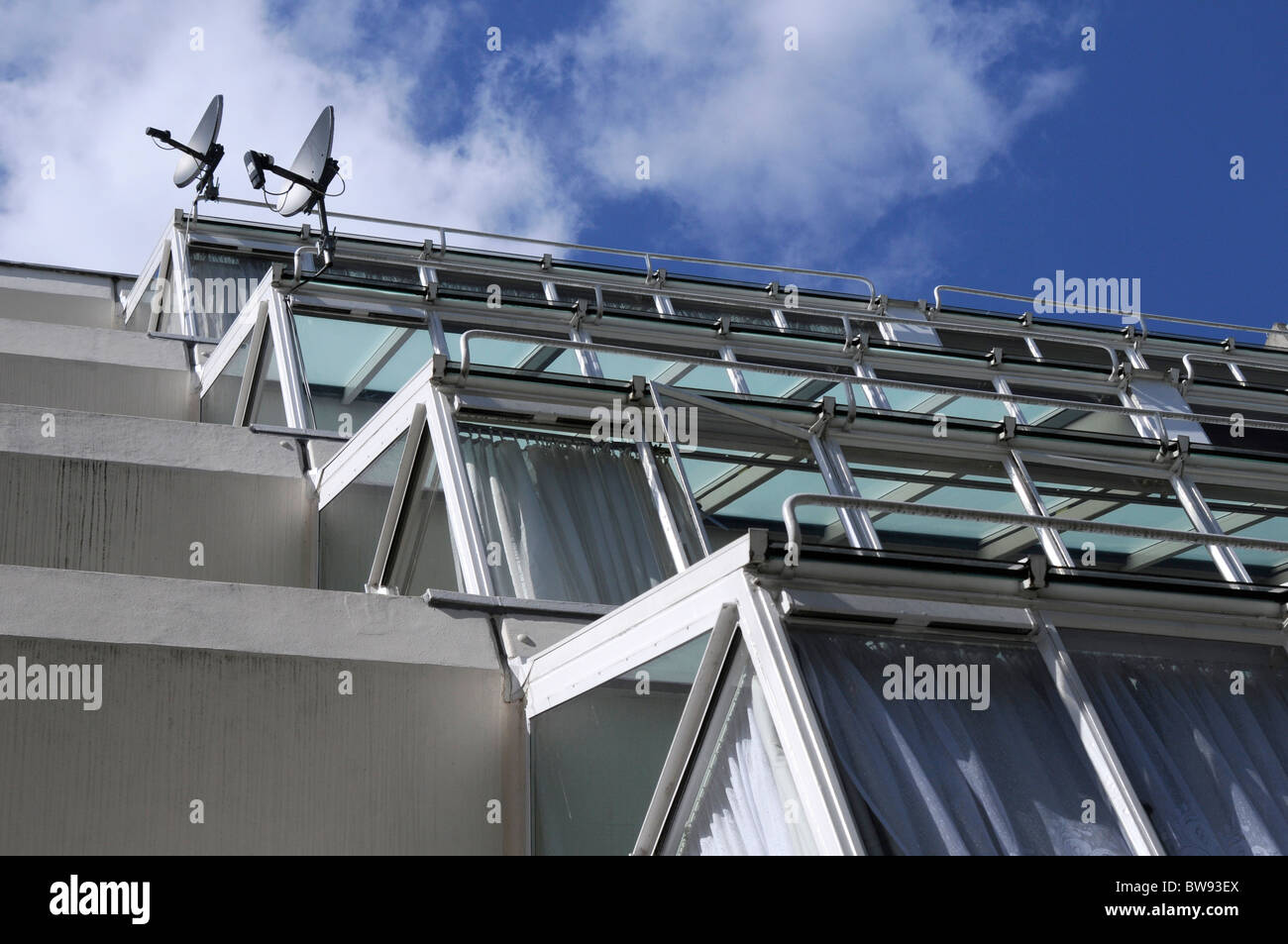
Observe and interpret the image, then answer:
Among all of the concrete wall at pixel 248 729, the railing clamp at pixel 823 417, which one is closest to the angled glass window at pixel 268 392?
the railing clamp at pixel 823 417

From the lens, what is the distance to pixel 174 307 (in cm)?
1769

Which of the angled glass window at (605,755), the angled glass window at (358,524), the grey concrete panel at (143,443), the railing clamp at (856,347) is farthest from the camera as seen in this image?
the railing clamp at (856,347)

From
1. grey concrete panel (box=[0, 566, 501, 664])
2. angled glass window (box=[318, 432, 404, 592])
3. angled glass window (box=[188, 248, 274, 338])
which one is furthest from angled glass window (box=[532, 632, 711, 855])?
angled glass window (box=[188, 248, 274, 338])

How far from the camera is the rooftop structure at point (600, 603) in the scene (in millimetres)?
6113

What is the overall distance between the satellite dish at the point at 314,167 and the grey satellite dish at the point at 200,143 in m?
3.94

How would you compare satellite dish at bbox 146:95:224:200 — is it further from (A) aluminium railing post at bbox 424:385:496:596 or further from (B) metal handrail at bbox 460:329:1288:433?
(A) aluminium railing post at bbox 424:385:496:596

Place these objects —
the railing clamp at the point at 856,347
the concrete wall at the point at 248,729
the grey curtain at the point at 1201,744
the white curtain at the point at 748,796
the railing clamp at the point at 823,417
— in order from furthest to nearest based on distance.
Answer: the railing clamp at the point at 856,347 < the railing clamp at the point at 823,417 < the concrete wall at the point at 248,729 < the grey curtain at the point at 1201,744 < the white curtain at the point at 748,796

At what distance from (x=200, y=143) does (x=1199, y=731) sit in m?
15.1

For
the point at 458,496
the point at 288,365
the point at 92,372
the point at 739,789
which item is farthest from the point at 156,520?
the point at 739,789

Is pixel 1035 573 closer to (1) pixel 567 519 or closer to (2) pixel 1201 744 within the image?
(2) pixel 1201 744

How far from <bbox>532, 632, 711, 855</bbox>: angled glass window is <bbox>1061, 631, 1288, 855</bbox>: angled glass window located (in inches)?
67.0

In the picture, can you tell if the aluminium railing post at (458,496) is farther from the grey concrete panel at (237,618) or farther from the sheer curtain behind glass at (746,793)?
the sheer curtain behind glass at (746,793)

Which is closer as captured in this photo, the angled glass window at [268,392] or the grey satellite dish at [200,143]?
the angled glass window at [268,392]

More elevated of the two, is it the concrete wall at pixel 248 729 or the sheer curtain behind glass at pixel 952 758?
the concrete wall at pixel 248 729
